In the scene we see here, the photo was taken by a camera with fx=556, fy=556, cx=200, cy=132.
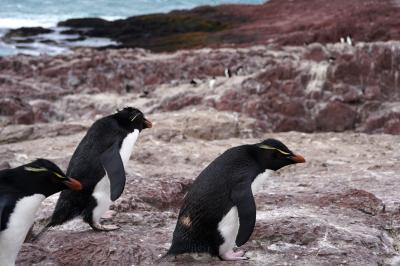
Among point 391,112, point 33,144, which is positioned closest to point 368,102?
point 391,112

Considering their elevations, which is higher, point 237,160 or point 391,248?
point 237,160

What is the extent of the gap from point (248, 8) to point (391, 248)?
4010 cm

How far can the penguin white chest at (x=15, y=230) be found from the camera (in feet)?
11.3

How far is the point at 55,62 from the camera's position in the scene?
21688 mm

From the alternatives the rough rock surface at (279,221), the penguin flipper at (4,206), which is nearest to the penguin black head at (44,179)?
the penguin flipper at (4,206)

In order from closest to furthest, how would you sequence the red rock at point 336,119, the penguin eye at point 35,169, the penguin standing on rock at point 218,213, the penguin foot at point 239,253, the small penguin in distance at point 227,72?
1. the penguin eye at point 35,169
2. the penguin standing on rock at point 218,213
3. the penguin foot at point 239,253
4. the red rock at point 336,119
5. the small penguin in distance at point 227,72

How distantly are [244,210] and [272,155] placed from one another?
609mm

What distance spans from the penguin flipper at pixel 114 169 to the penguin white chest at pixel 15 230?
58cm

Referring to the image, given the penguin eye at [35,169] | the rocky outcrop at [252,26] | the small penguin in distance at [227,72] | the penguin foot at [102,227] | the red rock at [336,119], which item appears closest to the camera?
the penguin eye at [35,169]

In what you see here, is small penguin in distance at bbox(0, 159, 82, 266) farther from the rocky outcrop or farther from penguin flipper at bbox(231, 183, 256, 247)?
the rocky outcrop

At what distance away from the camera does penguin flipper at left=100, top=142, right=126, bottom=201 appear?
3.93 meters

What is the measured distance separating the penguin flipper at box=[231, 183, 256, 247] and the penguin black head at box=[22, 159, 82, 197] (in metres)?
1.06

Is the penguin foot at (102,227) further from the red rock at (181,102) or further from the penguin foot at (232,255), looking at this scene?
the red rock at (181,102)

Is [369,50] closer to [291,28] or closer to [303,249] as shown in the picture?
[303,249]
